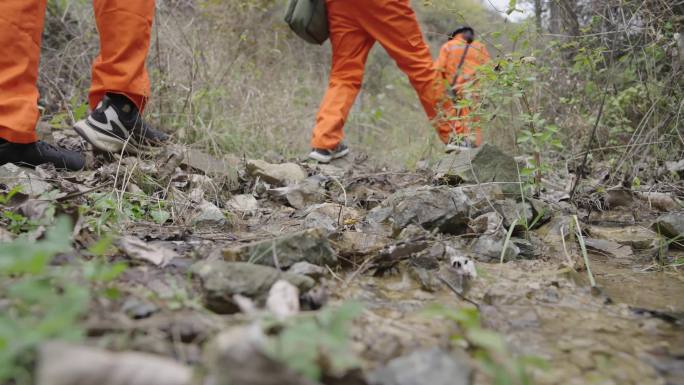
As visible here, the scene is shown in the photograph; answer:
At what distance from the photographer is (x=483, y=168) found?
2018 millimetres

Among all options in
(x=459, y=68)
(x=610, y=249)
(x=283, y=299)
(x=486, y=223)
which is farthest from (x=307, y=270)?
(x=459, y=68)

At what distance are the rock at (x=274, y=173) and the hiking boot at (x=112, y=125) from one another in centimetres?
51

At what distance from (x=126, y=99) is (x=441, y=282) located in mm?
1700

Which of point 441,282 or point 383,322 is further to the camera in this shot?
point 441,282

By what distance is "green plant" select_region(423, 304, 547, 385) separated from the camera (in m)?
0.60

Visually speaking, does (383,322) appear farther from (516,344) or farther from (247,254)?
(247,254)

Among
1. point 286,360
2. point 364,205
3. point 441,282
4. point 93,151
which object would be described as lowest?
point 93,151

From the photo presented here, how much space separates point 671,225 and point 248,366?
1.57 meters

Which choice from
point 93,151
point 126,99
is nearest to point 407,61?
point 126,99

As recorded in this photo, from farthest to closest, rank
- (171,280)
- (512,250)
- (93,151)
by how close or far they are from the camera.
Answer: (93,151) → (512,250) → (171,280)

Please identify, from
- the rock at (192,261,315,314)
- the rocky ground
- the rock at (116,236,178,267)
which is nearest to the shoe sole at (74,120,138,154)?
the rocky ground

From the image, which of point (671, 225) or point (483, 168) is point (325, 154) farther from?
point (671, 225)

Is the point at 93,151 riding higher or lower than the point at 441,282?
lower

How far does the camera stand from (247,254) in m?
1.12
